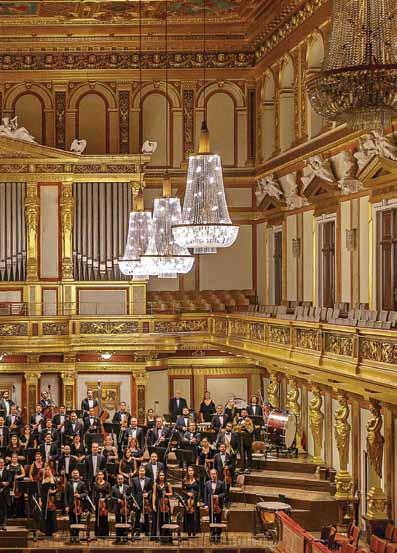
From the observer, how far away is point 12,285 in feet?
71.9

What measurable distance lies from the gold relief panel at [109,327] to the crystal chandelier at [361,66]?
573 inches

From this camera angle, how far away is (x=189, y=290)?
23.5m

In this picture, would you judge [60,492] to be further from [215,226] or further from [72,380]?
[215,226]

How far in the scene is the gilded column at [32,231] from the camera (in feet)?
72.1

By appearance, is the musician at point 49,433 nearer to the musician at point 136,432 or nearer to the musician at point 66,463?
the musician at point 66,463

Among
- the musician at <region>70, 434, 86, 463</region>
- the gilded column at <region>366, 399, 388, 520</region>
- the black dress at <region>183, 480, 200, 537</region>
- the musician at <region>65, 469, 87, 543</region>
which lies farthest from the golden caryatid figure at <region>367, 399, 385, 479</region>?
the musician at <region>70, 434, 86, 463</region>

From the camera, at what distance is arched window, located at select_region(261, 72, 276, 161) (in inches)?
882

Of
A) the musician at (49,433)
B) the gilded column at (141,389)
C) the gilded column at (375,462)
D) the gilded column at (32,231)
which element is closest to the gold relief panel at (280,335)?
the gilded column at (375,462)

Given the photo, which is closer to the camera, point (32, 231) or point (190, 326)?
point (190, 326)

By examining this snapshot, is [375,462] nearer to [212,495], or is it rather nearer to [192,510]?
[212,495]

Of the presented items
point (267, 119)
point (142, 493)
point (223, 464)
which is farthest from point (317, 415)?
point (267, 119)

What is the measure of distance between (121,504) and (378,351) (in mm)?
4752

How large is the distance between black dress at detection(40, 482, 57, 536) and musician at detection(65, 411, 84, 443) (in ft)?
6.00

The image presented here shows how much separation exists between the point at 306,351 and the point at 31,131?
10376mm
